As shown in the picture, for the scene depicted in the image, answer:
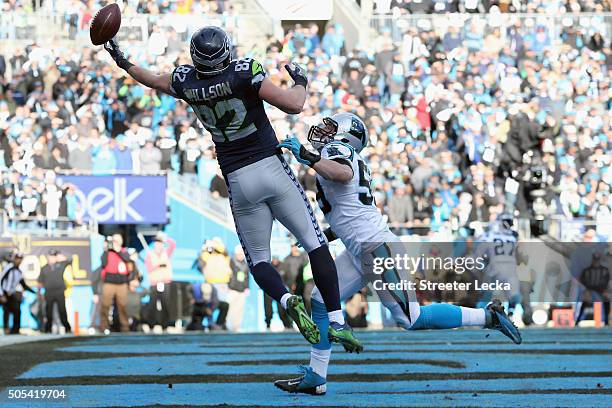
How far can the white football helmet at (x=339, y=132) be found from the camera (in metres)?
6.81

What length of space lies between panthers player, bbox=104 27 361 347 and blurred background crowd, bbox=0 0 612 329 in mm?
8216

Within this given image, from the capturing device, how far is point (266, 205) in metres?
6.38

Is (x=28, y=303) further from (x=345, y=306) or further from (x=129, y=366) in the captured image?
(x=129, y=366)

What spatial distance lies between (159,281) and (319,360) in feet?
28.7

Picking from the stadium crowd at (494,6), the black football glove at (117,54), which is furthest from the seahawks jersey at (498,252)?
the black football glove at (117,54)

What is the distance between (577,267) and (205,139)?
5310 millimetres

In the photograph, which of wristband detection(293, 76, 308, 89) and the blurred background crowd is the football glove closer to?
wristband detection(293, 76, 308, 89)

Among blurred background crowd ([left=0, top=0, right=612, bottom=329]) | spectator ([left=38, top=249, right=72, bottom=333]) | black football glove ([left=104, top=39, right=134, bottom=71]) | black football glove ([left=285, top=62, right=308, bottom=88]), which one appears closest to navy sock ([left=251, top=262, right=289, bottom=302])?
black football glove ([left=285, top=62, right=308, bottom=88])

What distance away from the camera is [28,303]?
14.9 m

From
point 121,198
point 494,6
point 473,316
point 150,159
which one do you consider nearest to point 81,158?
point 150,159

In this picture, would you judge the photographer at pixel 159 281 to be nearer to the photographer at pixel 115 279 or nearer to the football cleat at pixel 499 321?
the photographer at pixel 115 279

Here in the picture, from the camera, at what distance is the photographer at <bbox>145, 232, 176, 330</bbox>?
591 inches

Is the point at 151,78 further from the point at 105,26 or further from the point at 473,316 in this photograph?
the point at 473,316

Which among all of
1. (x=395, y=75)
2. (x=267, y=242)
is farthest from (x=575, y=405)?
(x=395, y=75)
